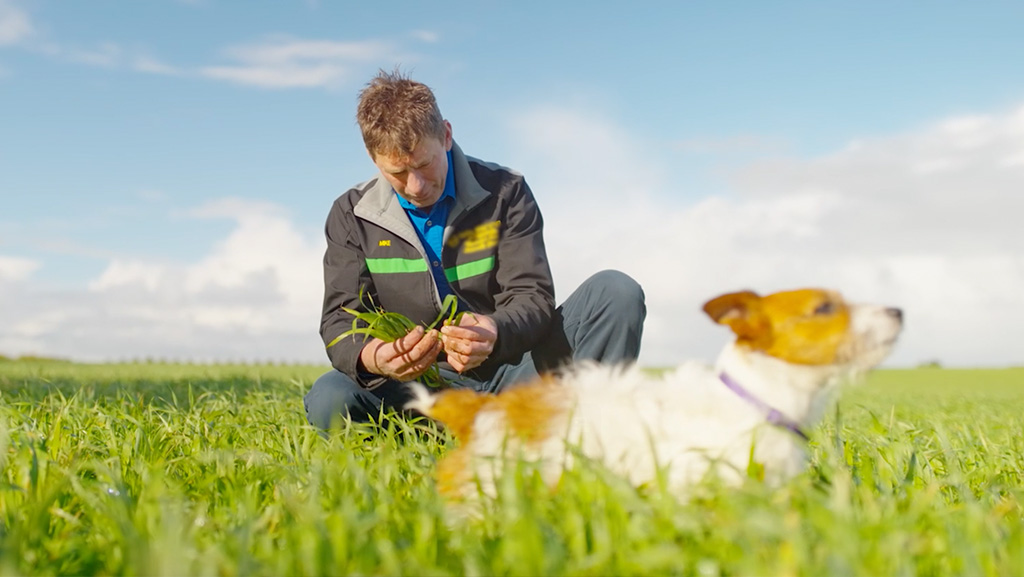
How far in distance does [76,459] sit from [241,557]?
2.04 metres

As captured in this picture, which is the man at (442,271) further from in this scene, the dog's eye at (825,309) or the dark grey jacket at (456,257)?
the dog's eye at (825,309)

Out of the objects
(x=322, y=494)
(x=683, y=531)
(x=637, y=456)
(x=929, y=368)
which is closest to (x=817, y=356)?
(x=637, y=456)

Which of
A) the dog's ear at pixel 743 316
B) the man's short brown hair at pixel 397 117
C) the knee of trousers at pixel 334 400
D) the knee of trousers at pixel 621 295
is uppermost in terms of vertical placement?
the man's short brown hair at pixel 397 117

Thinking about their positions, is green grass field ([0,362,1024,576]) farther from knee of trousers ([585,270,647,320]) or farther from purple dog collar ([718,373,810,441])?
knee of trousers ([585,270,647,320])

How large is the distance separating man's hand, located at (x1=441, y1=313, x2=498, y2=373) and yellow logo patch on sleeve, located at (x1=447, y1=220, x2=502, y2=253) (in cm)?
80

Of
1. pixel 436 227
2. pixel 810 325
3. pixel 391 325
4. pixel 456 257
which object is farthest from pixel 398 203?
pixel 810 325

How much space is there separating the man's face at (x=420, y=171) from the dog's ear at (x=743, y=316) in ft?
7.28

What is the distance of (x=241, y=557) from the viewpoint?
2195 millimetres

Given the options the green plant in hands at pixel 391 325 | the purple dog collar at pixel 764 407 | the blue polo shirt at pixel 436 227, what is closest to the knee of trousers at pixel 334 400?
the green plant in hands at pixel 391 325

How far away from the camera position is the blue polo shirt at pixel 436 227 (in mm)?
4953

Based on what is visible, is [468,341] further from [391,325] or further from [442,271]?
[442,271]

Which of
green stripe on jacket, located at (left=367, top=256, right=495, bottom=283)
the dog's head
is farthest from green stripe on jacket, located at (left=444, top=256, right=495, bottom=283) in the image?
the dog's head

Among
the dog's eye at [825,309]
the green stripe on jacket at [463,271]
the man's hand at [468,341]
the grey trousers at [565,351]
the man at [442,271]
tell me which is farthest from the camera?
the green stripe on jacket at [463,271]

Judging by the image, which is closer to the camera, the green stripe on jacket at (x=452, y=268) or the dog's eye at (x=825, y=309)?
the dog's eye at (x=825, y=309)
